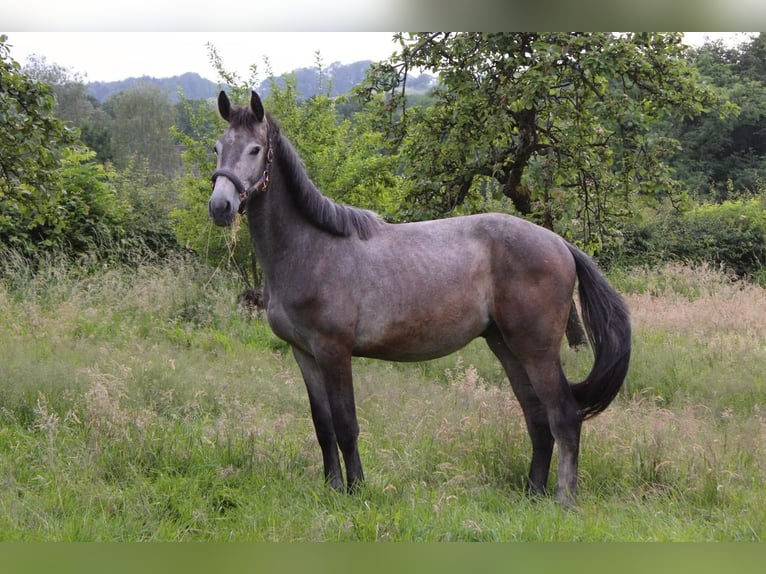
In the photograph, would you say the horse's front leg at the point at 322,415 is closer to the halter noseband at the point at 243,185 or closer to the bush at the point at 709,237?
the halter noseband at the point at 243,185

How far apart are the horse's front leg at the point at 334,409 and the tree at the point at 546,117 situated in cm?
281

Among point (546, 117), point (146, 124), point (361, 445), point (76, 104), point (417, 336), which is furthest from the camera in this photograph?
point (146, 124)

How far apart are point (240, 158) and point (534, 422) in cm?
234

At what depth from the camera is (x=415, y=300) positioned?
3.70 meters

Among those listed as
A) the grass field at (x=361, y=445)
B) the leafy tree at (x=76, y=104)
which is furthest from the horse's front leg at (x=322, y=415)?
the leafy tree at (x=76, y=104)

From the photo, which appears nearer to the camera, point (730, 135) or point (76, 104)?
point (730, 135)

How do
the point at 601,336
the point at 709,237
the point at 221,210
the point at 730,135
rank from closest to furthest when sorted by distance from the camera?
the point at 221,210
the point at 601,336
the point at 709,237
the point at 730,135

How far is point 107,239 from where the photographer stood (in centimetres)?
1093

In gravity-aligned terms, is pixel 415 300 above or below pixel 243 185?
below

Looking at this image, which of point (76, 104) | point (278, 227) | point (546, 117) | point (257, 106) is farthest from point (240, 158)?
point (76, 104)

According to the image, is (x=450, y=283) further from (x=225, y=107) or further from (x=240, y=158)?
(x=225, y=107)

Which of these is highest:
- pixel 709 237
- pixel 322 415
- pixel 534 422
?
pixel 322 415

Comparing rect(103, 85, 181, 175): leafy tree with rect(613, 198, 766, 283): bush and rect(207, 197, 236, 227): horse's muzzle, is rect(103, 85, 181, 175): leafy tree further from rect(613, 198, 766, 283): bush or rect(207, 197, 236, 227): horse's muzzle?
rect(207, 197, 236, 227): horse's muzzle
